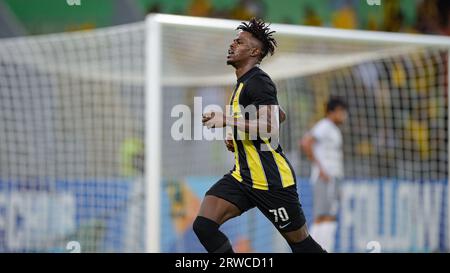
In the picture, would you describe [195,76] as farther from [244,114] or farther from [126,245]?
[244,114]

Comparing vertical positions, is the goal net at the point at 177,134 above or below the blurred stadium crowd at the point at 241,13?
below

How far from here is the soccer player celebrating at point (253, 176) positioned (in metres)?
5.53

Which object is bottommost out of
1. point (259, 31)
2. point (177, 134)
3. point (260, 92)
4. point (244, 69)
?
point (177, 134)

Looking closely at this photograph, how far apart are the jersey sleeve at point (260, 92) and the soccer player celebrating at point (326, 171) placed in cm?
478

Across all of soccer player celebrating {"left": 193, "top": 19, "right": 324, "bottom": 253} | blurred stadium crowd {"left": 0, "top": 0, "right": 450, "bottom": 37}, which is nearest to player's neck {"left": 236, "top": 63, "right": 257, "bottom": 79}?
soccer player celebrating {"left": 193, "top": 19, "right": 324, "bottom": 253}

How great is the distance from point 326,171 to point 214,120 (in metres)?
5.13

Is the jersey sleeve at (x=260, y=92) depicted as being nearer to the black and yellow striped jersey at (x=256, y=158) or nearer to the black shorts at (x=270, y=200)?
the black and yellow striped jersey at (x=256, y=158)

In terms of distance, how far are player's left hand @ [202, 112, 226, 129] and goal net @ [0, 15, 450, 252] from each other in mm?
2144

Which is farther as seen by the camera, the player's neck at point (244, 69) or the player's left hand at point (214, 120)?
the player's neck at point (244, 69)

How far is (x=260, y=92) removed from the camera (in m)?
5.44

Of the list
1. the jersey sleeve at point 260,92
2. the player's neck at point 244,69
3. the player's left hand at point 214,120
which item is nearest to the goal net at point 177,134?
the player's neck at point 244,69

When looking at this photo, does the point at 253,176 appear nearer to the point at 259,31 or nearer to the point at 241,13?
the point at 259,31

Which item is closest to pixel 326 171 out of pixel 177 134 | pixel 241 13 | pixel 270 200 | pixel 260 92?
pixel 177 134
